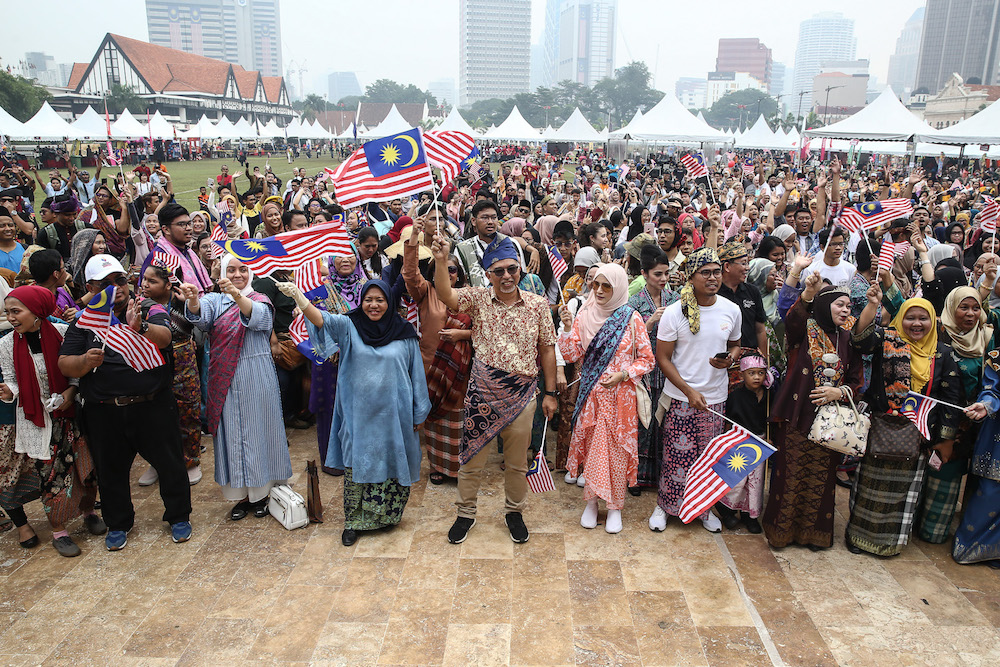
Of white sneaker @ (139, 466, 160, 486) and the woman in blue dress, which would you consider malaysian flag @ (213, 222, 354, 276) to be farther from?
white sneaker @ (139, 466, 160, 486)

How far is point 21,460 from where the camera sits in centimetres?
388

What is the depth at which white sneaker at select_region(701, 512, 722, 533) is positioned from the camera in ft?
13.6

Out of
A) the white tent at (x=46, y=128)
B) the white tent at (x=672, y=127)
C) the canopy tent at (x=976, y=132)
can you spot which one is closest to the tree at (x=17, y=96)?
the white tent at (x=46, y=128)

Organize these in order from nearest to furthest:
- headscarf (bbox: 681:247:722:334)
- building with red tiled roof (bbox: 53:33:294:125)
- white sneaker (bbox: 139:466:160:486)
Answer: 1. headscarf (bbox: 681:247:722:334)
2. white sneaker (bbox: 139:466:160:486)
3. building with red tiled roof (bbox: 53:33:294:125)

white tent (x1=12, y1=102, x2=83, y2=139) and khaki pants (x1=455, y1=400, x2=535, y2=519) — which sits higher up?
white tent (x1=12, y1=102, x2=83, y2=139)

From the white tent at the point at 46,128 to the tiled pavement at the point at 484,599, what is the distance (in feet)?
88.5

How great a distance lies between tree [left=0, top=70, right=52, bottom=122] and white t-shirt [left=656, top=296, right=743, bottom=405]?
51.6 metres

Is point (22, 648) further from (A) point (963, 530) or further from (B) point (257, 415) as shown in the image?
(A) point (963, 530)

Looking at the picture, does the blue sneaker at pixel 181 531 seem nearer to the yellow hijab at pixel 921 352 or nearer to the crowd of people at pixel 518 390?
the crowd of people at pixel 518 390

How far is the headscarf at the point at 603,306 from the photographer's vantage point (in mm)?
3996

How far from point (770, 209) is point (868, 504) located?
238 inches

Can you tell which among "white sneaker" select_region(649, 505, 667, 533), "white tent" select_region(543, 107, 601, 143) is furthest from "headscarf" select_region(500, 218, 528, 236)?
"white tent" select_region(543, 107, 601, 143)

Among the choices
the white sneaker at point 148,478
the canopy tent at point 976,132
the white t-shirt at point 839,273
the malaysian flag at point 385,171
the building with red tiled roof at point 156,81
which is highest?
the building with red tiled roof at point 156,81

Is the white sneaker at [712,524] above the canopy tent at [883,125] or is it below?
below
